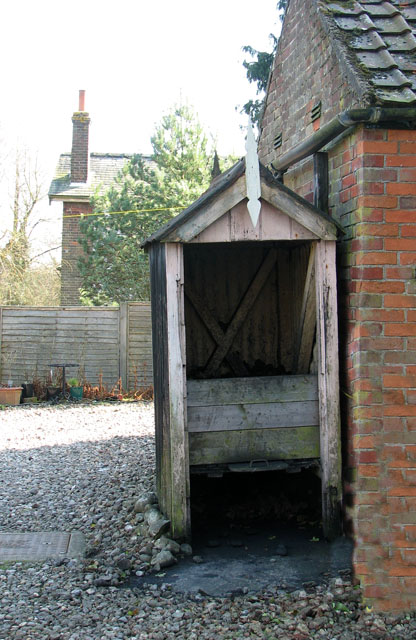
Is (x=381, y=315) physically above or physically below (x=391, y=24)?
below

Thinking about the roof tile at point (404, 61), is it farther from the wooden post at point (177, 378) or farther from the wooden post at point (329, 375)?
the wooden post at point (177, 378)

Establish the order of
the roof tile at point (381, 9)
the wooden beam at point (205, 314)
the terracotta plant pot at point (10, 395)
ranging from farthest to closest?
the terracotta plant pot at point (10, 395) < the wooden beam at point (205, 314) < the roof tile at point (381, 9)

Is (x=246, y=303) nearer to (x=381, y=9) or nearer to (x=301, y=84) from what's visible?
(x=301, y=84)

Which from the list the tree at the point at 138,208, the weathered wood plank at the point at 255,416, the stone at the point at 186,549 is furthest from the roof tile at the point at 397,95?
the tree at the point at 138,208

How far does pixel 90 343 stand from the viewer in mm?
15398

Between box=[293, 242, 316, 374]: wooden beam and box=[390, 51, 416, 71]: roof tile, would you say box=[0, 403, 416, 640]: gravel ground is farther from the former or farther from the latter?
box=[390, 51, 416, 71]: roof tile

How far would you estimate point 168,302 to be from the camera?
5.11 meters

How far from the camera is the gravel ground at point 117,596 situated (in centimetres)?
409

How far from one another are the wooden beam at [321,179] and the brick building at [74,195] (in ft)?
57.2

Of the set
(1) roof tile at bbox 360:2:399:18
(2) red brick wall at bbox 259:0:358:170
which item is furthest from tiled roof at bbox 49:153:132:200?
(1) roof tile at bbox 360:2:399:18

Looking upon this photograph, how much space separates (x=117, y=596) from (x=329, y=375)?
2.13 metres

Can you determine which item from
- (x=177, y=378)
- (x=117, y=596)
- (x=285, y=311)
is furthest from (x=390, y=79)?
(x=117, y=596)

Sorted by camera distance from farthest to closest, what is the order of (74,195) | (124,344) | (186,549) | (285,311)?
(74,195) < (124,344) < (285,311) < (186,549)

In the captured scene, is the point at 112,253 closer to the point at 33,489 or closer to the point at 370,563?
the point at 33,489
